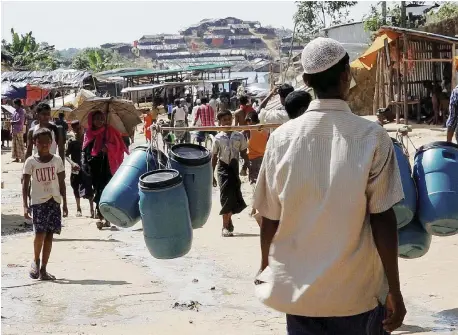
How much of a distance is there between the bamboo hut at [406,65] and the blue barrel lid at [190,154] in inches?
546

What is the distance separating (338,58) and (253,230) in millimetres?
7553

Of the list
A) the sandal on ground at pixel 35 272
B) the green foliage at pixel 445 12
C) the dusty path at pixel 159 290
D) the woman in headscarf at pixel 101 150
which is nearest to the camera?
the dusty path at pixel 159 290

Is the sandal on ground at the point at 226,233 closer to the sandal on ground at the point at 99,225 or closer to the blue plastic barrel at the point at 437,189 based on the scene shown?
the sandal on ground at the point at 99,225

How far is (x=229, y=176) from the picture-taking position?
32.2 feet

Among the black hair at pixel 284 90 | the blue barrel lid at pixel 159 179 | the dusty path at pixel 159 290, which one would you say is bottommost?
the dusty path at pixel 159 290

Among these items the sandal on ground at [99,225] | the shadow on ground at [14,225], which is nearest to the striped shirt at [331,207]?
the sandal on ground at [99,225]

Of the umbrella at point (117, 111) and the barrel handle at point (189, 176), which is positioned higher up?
the umbrella at point (117, 111)

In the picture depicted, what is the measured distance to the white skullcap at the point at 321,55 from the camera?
9.67 ft

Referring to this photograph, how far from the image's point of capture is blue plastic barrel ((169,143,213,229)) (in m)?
5.16

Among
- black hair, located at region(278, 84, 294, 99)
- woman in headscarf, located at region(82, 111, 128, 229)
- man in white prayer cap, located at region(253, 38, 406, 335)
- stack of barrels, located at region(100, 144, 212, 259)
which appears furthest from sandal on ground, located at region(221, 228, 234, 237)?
man in white prayer cap, located at region(253, 38, 406, 335)

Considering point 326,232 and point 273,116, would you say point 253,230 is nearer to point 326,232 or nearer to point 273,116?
point 273,116

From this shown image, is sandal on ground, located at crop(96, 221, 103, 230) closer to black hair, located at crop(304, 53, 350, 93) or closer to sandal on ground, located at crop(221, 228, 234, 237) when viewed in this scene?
sandal on ground, located at crop(221, 228, 234, 237)

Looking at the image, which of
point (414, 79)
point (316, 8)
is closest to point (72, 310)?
point (414, 79)

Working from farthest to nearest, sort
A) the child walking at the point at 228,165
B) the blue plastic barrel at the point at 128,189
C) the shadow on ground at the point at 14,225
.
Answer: the shadow on ground at the point at 14,225
the child walking at the point at 228,165
the blue plastic barrel at the point at 128,189
